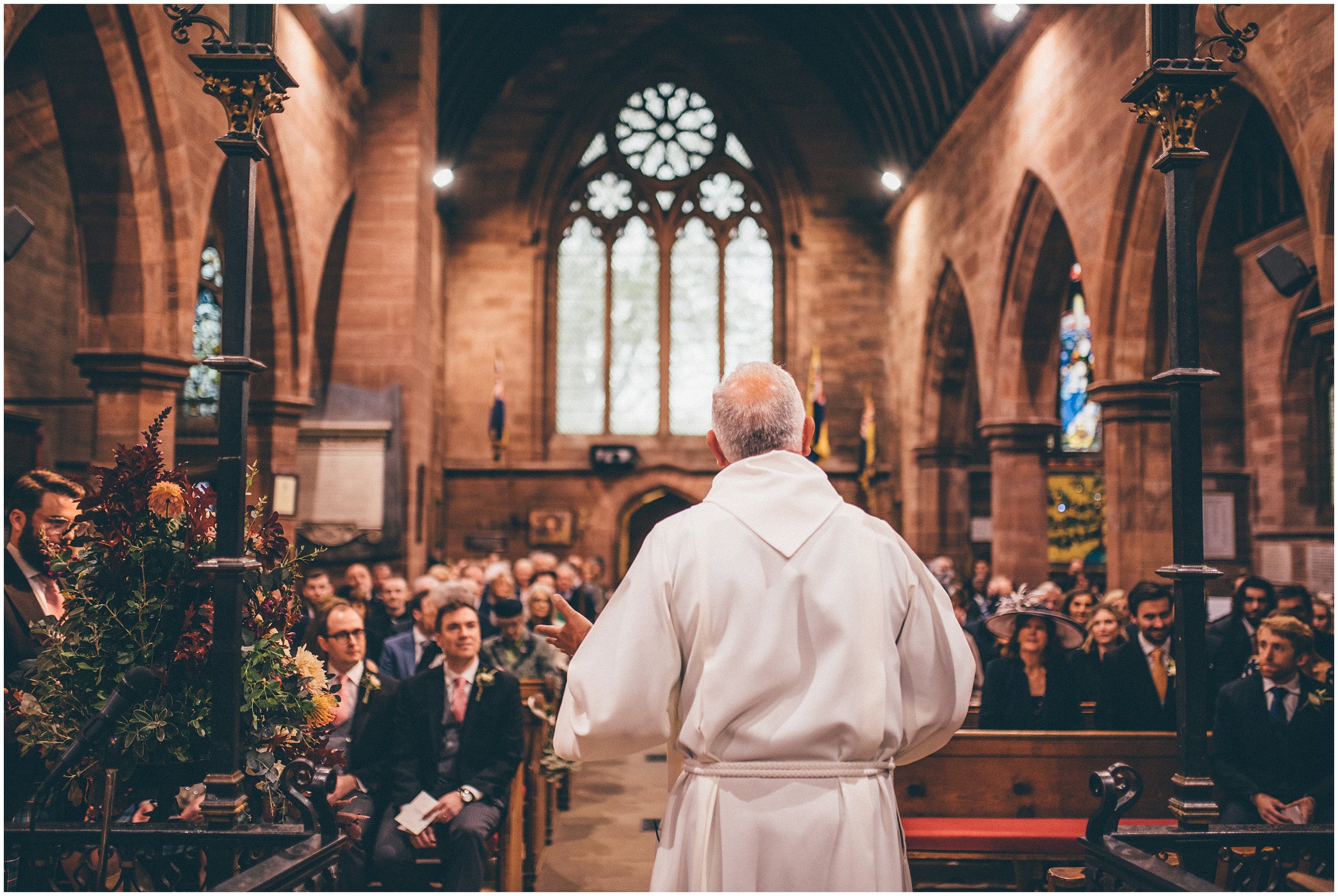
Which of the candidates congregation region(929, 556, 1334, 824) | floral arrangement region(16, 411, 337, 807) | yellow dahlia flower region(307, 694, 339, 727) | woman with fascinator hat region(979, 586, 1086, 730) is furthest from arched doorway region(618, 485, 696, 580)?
floral arrangement region(16, 411, 337, 807)

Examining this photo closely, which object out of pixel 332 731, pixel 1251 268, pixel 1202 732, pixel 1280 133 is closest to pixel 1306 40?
pixel 1280 133

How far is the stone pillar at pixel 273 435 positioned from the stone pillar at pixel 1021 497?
22.9 feet

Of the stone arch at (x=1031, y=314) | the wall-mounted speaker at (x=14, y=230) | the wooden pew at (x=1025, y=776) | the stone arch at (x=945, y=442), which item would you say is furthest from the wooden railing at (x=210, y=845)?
the stone arch at (x=945, y=442)

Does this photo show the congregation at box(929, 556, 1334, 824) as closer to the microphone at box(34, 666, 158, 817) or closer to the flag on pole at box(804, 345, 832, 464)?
the microphone at box(34, 666, 158, 817)

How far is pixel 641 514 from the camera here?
16969mm

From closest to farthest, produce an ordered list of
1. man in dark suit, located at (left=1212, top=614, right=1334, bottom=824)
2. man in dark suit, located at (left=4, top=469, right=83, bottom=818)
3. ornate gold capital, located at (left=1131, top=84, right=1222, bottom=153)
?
ornate gold capital, located at (left=1131, top=84, right=1222, bottom=153) < man in dark suit, located at (left=4, top=469, right=83, bottom=818) < man in dark suit, located at (left=1212, top=614, right=1334, bottom=824)

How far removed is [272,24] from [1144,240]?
285 inches

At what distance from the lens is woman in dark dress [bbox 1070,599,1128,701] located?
520cm

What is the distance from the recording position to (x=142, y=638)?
2.65m

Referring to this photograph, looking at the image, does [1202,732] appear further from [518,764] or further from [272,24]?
[272,24]

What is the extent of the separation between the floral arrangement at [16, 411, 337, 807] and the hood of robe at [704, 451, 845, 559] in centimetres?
131

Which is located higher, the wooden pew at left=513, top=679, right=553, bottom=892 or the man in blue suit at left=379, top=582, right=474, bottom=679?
the man in blue suit at left=379, top=582, right=474, bottom=679

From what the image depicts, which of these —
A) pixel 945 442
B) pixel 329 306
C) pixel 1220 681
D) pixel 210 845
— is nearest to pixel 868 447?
pixel 945 442

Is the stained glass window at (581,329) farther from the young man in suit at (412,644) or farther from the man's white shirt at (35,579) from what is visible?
the man's white shirt at (35,579)
